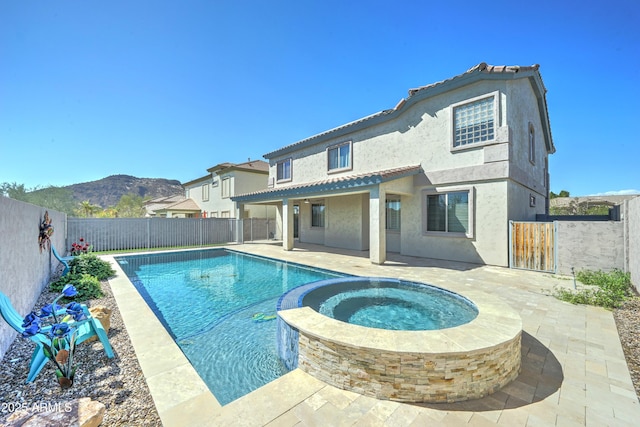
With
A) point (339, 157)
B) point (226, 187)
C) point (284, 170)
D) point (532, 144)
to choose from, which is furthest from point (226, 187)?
point (532, 144)

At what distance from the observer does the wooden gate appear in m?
9.18

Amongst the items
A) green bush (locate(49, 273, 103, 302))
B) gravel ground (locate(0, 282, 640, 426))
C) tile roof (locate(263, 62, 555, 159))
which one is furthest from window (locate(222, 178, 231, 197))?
gravel ground (locate(0, 282, 640, 426))

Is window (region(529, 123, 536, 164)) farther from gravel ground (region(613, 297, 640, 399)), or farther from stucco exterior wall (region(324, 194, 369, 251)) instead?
gravel ground (region(613, 297, 640, 399))

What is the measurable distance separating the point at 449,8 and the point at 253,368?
13808 mm

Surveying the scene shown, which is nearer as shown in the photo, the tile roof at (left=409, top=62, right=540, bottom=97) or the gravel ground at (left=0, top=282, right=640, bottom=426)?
the gravel ground at (left=0, top=282, right=640, bottom=426)

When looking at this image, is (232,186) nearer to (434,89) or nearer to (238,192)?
(238,192)

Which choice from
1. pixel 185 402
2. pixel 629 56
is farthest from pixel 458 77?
pixel 185 402

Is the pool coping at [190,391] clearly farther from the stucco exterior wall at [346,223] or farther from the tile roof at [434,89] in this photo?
the tile roof at [434,89]

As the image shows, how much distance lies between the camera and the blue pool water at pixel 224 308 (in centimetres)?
409

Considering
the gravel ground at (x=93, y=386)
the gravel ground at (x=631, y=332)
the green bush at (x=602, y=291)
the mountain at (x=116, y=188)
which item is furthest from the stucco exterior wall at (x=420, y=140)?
the mountain at (x=116, y=188)

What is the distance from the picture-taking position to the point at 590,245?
8.56 m

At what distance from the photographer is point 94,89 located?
1281cm

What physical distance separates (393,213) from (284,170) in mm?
10023

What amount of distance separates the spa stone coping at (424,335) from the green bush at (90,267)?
28.1ft
